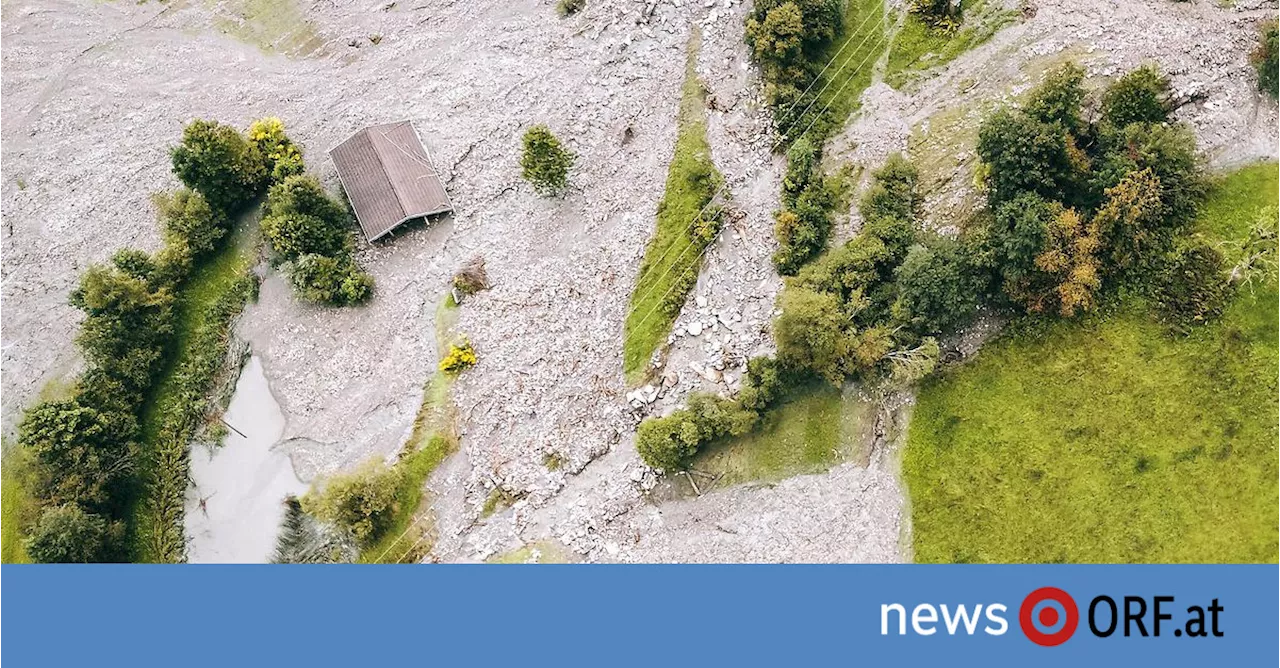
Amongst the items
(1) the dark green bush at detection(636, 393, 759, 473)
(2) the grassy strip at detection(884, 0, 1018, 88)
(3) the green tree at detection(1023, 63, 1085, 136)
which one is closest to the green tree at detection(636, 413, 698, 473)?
(1) the dark green bush at detection(636, 393, 759, 473)

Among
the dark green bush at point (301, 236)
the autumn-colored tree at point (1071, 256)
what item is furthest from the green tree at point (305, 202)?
the autumn-colored tree at point (1071, 256)

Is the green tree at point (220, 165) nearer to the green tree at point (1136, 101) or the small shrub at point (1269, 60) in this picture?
the green tree at point (1136, 101)

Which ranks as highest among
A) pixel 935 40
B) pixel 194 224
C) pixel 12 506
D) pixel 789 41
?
pixel 194 224

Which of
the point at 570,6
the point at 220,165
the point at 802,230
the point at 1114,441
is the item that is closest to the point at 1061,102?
the point at 802,230

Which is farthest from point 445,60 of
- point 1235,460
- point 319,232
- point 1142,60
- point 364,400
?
point 1235,460

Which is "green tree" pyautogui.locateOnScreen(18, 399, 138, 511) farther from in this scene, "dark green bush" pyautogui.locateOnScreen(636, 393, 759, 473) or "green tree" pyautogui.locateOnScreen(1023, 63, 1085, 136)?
"green tree" pyautogui.locateOnScreen(1023, 63, 1085, 136)

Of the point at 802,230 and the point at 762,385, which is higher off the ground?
the point at 802,230

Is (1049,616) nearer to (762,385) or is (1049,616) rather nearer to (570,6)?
(762,385)
